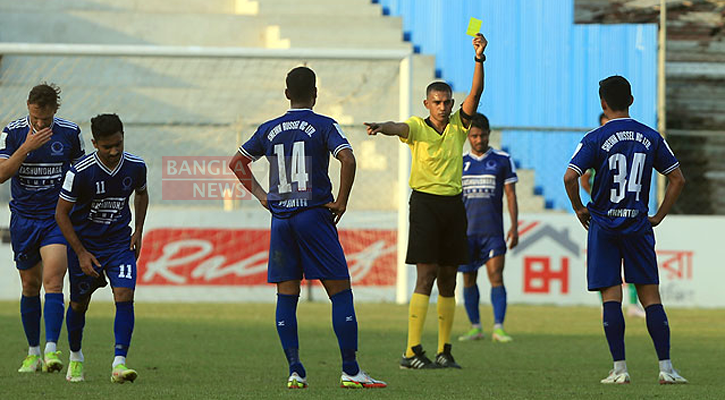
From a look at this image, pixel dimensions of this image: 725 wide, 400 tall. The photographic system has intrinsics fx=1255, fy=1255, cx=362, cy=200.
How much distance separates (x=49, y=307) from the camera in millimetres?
7887

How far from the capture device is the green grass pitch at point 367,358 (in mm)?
6754

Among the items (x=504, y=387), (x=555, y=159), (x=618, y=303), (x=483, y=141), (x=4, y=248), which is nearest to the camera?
(x=504, y=387)

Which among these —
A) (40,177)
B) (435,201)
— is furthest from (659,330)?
(40,177)

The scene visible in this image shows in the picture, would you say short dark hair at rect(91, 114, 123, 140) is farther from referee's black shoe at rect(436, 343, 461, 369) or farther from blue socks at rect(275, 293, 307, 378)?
referee's black shoe at rect(436, 343, 461, 369)

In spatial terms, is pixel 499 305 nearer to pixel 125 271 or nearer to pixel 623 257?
pixel 623 257

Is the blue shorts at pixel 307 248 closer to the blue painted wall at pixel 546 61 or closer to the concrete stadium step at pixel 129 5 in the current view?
the blue painted wall at pixel 546 61

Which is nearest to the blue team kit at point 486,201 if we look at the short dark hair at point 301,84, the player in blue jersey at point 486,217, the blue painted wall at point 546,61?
the player in blue jersey at point 486,217

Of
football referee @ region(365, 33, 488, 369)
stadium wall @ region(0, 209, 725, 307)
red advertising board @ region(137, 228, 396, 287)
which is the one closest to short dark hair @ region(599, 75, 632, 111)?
football referee @ region(365, 33, 488, 369)

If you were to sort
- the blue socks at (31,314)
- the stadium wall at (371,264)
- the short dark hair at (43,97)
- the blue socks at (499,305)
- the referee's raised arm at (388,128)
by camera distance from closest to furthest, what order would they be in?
1. the referee's raised arm at (388,128)
2. the short dark hair at (43,97)
3. the blue socks at (31,314)
4. the blue socks at (499,305)
5. the stadium wall at (371,264)

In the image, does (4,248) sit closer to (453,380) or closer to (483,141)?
(483,141)

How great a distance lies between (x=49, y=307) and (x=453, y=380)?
2571 millimetres

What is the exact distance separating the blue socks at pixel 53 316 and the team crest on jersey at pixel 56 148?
2.97 feet

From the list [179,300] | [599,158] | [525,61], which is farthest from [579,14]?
[599,158]

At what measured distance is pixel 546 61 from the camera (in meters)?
19.7
